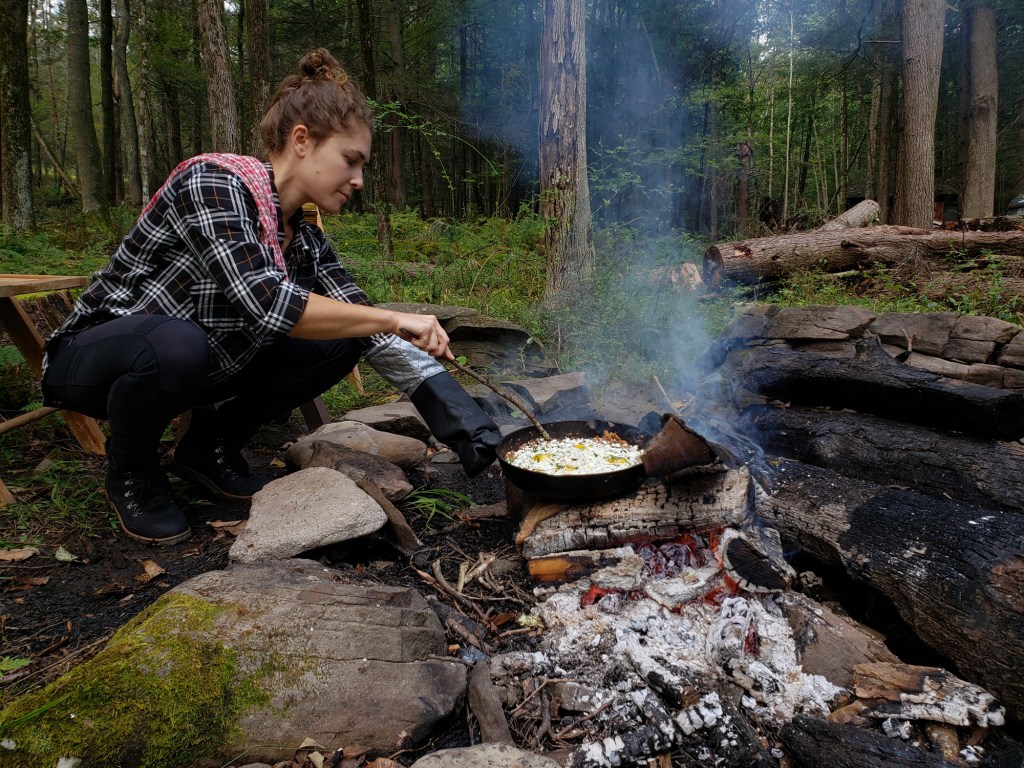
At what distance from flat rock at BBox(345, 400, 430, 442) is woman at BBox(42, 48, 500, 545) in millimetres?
942

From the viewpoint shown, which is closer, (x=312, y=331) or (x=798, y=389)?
(x=312, y=331)

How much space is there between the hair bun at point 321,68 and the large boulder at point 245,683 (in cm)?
195

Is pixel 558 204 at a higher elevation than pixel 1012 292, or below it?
higher

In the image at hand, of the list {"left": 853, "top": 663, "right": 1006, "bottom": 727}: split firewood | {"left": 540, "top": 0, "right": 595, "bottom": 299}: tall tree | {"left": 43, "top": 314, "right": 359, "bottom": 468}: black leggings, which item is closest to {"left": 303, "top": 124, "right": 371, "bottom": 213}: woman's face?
{"left": 43, "top": 314, "right": 359, "bottom": 468}: black leggings

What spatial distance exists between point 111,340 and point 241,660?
147 cm

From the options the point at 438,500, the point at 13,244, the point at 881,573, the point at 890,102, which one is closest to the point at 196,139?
the point at 13,244

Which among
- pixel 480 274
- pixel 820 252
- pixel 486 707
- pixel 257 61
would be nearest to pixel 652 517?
pixel 486 707

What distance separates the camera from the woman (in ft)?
7.27

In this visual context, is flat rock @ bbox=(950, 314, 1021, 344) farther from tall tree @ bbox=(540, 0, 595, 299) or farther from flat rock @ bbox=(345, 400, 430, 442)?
flat rock @ bbox=(345, 400, 430, 442)

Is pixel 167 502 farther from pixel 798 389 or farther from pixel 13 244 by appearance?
pixel 13 244

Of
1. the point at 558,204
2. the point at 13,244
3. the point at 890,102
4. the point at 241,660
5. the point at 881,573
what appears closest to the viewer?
the point at 241,660

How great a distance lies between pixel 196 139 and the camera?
23312 millimetres

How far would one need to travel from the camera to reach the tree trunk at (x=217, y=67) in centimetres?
671

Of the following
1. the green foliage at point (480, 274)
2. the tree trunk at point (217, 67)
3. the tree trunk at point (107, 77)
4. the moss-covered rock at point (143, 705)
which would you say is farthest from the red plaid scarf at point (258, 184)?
the tree trunk at point (107, 77)
